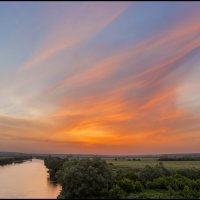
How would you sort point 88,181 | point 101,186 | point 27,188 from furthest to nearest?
1. point 27,188
2. point 101,186
3. point 88,181

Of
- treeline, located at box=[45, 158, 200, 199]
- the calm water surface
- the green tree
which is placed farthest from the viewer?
the calm water surface

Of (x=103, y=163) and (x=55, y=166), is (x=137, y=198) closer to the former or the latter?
(x=103, y=163)

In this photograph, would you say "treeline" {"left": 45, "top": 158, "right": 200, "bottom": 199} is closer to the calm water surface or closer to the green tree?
the green tree

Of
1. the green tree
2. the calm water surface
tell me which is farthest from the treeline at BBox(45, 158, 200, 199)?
the calm water surface

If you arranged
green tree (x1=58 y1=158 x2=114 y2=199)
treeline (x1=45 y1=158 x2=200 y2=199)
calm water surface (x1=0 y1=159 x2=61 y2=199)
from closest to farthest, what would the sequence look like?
treeline (x1=45 y1=158 x2=200 y2=199) → green tree (x1=58 y1=158 x2=114 y2=199) → calm water surface (x1=0 y1=159 x2=61 y2=199)

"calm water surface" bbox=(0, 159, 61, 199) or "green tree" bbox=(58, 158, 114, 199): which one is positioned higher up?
"green tree" bbox=(58, 158, 114, 199)

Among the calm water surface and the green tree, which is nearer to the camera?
the green tree

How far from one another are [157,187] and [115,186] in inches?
315

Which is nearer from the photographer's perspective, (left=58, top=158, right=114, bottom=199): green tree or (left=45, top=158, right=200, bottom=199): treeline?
(left=45, top=158, right=200, bottom=199): treeline

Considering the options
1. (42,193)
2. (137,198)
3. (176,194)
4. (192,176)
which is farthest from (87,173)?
(192,176)

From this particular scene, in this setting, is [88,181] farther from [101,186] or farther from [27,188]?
[27,188]

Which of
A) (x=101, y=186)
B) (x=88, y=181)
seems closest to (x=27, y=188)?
(x=88, y=181)

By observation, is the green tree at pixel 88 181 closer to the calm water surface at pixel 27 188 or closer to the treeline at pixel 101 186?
the treeline at pixel 101 186

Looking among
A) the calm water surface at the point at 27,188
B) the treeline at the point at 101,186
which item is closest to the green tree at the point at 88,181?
the treeline at the point at 101,186
